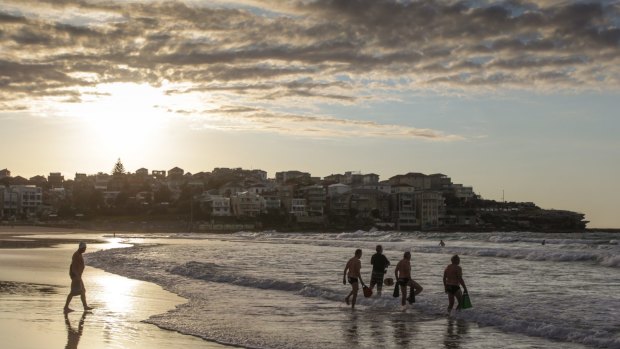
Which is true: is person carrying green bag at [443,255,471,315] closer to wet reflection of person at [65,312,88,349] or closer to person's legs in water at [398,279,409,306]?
person's legs in water at [398,279,409,306]

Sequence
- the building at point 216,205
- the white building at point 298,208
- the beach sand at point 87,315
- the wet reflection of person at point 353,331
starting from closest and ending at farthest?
the beach sand at point 87,315 → the wet reflection of person at point 353,331 → the building at point 216,205 → the white building at point 298,208

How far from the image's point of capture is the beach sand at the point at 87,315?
516 inches

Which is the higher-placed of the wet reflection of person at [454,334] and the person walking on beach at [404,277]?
the person walking on beach at [404,277]

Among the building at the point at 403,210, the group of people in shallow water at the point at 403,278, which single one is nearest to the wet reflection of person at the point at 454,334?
the group of people in shallow water at the point at 403,278

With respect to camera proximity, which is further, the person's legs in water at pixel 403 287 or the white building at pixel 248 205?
the white building at pixel 248 205

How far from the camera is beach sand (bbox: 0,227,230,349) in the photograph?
43.0 ft

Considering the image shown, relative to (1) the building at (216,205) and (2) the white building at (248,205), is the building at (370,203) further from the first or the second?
(1) the building at (216,205)

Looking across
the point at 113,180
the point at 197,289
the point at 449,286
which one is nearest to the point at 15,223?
the point at 113,180

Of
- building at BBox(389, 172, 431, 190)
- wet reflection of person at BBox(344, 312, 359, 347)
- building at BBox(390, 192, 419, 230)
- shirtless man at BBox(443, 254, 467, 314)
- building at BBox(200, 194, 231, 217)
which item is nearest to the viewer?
wet reflection of person at BBox(344, 312, 359, 347)

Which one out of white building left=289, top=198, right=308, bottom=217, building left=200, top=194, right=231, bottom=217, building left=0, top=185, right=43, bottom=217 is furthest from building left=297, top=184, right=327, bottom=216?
building left=0, top=185, right=43, bottom=217

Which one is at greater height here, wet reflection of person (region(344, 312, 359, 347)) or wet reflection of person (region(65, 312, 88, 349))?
wet reflection of person (region(65, 312, 88, 349))

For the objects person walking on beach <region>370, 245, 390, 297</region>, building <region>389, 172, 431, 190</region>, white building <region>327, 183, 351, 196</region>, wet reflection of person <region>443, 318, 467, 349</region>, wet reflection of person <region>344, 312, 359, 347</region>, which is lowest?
wet reflection of person <region>443, 318, 467, 349</region>

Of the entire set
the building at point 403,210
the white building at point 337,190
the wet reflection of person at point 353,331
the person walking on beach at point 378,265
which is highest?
the white building at point 337,190

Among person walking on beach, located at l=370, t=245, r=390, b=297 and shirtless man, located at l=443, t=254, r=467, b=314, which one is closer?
shirtless man, located at l=443, t=254, r=467, b=314
